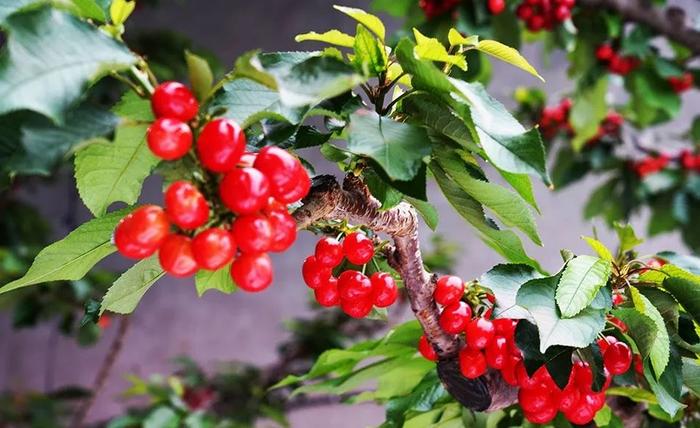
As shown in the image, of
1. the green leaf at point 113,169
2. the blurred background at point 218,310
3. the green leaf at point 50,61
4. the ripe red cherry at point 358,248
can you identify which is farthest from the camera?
the blurred background at point 218,310

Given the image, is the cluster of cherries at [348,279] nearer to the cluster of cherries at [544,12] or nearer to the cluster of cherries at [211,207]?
the cluster of cherries at [211,207]

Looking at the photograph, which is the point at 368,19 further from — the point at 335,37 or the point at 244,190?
the point at 244,190

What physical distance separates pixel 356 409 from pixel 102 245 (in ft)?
8.41

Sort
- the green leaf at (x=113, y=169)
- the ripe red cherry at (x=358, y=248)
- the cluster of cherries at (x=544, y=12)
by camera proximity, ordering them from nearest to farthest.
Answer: the green leaf at (x=113, y=169), the ripe red cherry at (x=358, y=248), the cluster of cherries at (x=544, y=12)

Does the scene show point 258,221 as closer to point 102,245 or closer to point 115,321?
point 102,245

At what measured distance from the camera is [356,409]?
2986mm

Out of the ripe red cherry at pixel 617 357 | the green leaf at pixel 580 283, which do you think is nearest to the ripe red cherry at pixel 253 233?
the green leaf at pixel 580 283

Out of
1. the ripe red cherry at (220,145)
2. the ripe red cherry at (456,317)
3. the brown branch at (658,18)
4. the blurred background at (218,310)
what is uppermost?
the ripe red cherry at (220,145)

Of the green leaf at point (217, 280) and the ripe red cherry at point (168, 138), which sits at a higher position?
the ripe red cherry at point (168, 138)

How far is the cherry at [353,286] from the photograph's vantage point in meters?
0.59

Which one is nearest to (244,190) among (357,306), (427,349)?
(357,306)

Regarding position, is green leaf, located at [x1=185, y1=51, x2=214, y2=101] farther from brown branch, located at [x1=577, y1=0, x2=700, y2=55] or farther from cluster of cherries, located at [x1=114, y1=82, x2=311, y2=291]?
brown branch, located at [x1=577, y1=0, x2=700, y2=55]

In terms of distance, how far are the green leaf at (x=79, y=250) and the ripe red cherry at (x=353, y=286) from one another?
0.17 meters

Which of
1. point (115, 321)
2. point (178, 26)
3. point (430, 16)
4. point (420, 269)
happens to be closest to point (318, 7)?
point (178, 26)
